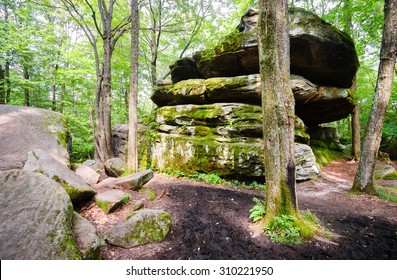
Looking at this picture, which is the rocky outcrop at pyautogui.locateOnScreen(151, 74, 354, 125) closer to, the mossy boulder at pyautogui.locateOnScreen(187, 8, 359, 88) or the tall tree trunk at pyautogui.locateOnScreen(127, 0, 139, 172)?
the mossy boulder at pyautogui.locateOnScreen(187, 8, 359, 88)

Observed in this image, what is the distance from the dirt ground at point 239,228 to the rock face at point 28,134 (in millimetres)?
2091

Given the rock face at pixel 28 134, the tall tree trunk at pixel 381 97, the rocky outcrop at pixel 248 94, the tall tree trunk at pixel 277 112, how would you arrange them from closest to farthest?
the tall tree trunk at pixel 277 112 < the rock face at pixel 28 134 < the tall tree trunk at pixel 381 97 < the rocky outcrop at pixel 248 94

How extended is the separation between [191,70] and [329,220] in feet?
29.2

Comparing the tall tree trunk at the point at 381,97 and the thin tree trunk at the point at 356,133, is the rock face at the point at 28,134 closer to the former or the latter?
the tall tree trunk at the point at 381,97

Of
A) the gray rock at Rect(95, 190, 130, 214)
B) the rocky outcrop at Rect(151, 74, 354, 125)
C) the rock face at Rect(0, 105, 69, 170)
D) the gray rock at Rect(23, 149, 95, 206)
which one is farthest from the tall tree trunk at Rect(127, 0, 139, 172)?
the gray rock at Rect(23, 149, 95, 206)

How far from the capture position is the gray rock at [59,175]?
3.75 m

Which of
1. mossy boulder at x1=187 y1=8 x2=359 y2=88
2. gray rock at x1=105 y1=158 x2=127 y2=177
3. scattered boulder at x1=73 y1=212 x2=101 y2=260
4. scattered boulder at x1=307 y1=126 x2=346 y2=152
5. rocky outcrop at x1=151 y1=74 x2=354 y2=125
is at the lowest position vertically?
scattered boulder at x1=73 y1=212 x2=101 y2=260

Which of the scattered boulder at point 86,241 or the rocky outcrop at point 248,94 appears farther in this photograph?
the rocky outcrop at point 248,94

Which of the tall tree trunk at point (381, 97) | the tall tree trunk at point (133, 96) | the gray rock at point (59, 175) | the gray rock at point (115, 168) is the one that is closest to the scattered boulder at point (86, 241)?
the gray rock at point (59, 175)

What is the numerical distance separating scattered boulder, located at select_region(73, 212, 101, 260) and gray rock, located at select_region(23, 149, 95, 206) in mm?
1024

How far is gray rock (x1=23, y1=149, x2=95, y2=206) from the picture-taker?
375cm

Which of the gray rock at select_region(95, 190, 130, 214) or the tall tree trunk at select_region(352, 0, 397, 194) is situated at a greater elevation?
the tall tree trunk at select_region(352, 0, 397, 194)

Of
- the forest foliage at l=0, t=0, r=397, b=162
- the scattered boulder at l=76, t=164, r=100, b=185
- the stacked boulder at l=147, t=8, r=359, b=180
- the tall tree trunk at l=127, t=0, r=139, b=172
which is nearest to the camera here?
the scattered boulder at l=76, t=164, r=100, b=185

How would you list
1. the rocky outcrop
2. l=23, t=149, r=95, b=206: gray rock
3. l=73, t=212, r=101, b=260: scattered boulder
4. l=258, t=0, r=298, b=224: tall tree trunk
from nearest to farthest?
l=73, t=212, r=101, b=260: scattered boulder < l=258, t=0, r=298, b=224: tall tree trunk < l=23, t=149, r=95, b=206: gray rock < the rocky outcrop
